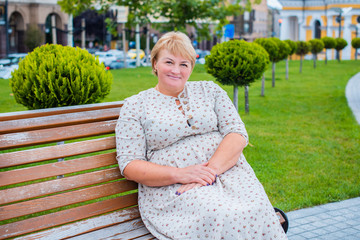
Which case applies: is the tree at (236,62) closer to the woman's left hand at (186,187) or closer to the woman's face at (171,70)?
the woman's face at (171,70)

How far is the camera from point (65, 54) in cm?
420

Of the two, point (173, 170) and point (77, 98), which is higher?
point (77, 98)

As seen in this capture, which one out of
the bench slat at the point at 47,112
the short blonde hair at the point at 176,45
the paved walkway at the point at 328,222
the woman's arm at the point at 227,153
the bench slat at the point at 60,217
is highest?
the short blonde hair at the point at 176,45

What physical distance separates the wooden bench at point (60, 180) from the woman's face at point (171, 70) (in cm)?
42

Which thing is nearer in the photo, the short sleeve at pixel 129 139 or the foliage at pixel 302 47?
the short sleeve at pixel 129 139

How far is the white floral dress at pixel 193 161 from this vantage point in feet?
9.04

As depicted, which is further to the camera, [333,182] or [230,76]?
[230,76]

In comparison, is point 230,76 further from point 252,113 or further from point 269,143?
point 252,113

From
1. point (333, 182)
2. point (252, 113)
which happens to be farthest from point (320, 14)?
point (333, 182)

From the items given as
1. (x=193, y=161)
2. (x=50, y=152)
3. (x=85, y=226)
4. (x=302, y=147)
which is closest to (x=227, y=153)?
(x=193, y=161)

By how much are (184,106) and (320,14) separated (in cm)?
6432

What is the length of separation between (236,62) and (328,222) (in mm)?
4676

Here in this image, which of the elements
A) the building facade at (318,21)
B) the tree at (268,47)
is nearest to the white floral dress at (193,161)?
the tree at (268,47)

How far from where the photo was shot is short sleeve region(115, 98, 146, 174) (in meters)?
3.12
